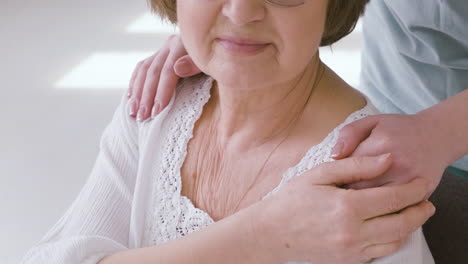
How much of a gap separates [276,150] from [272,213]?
9.9 inches

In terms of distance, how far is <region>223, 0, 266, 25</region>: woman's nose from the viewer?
1.11m

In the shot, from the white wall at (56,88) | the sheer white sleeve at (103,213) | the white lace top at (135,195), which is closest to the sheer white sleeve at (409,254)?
the white lace top at (135,195)

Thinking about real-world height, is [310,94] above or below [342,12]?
below

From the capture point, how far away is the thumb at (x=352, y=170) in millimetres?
1030

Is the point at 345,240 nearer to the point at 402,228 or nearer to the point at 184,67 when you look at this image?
the point at 402,228

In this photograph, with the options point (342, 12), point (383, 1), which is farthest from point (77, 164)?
point (342, 12)

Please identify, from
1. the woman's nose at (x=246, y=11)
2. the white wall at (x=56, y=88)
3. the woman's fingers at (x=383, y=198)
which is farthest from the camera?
the white wall at (x=56, y=88)

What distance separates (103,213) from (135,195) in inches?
3.2

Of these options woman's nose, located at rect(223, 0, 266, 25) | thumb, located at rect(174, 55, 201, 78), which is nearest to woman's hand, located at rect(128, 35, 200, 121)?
thumb, located at rect(174, 55, 201, 78)

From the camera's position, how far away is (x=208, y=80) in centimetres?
153

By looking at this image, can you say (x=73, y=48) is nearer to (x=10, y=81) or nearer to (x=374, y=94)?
(x=10, y=81)

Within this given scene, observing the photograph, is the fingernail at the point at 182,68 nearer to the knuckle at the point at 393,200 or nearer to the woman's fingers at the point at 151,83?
the woman's fingers at the point at 151,83

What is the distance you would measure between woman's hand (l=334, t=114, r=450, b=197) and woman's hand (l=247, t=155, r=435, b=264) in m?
0.03

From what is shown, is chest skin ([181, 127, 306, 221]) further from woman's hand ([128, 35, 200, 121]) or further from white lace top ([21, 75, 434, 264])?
woman's hand ([128, 35, 200, 121])
